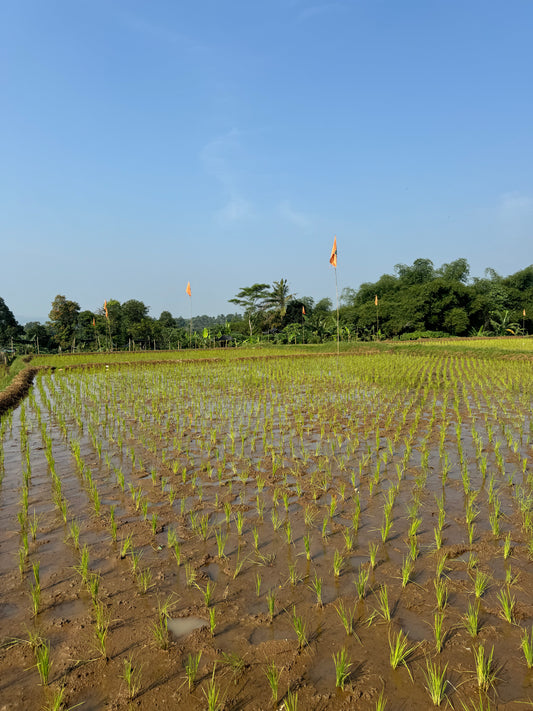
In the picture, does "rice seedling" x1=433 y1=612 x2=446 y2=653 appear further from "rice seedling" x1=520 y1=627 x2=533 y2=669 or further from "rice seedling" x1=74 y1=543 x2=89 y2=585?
"rice seedling" x1=74 y1=543 x2=89 y2=585

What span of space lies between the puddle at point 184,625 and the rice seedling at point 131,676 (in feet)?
0.80

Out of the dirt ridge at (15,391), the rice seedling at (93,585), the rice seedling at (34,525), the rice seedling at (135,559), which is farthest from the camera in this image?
the dirt ridge at (15,391)

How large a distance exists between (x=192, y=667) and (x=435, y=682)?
975 millimetres

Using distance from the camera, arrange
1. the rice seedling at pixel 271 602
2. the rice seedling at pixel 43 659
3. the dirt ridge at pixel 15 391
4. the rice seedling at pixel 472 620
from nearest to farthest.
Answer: the rice seedling at pixel 43 659
the rice seedling at pixel 472 620
the rice seedling at pixel 271 602
the dirt ridge at pixel 15 391

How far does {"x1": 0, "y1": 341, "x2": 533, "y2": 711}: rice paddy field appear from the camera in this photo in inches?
71.5

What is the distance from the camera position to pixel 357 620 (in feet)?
7.17

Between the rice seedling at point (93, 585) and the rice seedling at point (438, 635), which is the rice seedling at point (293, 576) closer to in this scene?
the rice seedling at point (438, 635)

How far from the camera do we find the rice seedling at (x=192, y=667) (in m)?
1.80

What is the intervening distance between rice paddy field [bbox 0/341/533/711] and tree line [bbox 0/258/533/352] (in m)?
23.4

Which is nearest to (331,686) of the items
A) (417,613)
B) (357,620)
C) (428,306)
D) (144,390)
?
(357,620)

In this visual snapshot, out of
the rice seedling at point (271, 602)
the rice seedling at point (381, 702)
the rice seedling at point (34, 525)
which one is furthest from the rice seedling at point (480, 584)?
the rice seedling at point (34, 525)

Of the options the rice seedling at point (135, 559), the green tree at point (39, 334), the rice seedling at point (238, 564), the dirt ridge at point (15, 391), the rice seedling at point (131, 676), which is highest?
the green tree at point (39, 334)

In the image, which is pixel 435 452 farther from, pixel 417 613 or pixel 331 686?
pixel 331 686

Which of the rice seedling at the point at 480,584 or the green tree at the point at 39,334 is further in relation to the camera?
the green tree at the point at 39,334
